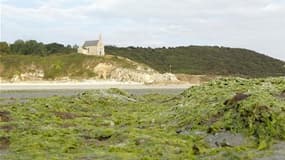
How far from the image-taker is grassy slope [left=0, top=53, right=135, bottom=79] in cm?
8756

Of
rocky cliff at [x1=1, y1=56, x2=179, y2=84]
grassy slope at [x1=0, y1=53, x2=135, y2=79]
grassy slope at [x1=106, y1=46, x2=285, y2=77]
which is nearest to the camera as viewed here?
rocky cliff at [x1=1, y1=56, x2=179, y2=84]

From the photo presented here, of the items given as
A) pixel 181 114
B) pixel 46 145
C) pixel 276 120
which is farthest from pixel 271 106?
pixel 46 145

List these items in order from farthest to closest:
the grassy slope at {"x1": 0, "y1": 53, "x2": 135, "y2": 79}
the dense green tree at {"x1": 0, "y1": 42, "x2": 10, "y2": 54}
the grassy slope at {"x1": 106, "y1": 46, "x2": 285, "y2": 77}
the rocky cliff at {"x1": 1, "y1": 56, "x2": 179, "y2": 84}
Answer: the grassy slope at {"x1": 106, "y1": 46, "x2": 285, "y2": 77}
the dense green tree at {"x1": 0, "y1": 42, "x2": 10, "y2": 54}
the grassy slope at {"x1": 0, "y1": 53, "x2": 135, "y2": 79}
the rocky cliff at {"x1": 1, "y1": 56, "x2": 179, "y2": 84}

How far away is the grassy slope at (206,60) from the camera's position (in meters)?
117

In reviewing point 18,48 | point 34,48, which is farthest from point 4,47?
point 34,48

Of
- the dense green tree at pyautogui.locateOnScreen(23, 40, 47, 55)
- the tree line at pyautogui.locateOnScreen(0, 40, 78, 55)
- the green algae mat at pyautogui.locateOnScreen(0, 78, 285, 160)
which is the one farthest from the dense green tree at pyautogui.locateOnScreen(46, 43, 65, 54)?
→ the green algae mat at pyautogui.locateOnScreen(0, 78, 285, 160)

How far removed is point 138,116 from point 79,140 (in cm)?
505

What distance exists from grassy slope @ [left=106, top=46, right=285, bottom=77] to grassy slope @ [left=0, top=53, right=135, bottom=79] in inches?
815

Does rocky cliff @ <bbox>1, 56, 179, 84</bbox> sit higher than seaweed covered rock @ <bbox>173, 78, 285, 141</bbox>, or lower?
higher

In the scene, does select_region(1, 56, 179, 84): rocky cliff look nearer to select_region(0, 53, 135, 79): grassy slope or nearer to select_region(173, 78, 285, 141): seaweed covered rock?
select_region(0, 53, 135, 79): grassy slope

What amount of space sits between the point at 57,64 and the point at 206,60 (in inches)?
2102

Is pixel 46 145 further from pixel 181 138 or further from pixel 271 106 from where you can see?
pixel 271 106

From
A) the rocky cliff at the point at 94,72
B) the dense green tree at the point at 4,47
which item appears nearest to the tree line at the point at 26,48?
the dense green tree at the point at 4,47

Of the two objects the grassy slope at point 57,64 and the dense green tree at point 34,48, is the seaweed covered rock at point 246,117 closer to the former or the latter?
the grassy slope at point 57,64
